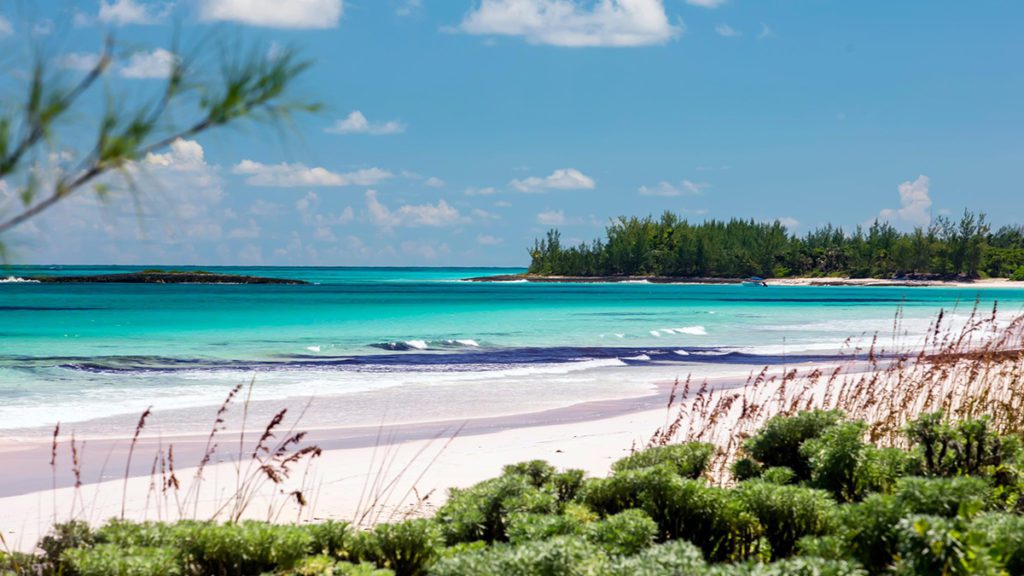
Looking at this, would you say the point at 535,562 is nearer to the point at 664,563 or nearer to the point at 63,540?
the point at 664,563

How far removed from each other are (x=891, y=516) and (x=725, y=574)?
3.25 ft

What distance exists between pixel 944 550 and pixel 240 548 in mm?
3191

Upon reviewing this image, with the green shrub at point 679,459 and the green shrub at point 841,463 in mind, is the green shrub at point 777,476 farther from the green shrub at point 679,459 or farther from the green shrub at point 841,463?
the green shrub at point 679,459

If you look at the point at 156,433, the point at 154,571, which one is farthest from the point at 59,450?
the point at 154,571

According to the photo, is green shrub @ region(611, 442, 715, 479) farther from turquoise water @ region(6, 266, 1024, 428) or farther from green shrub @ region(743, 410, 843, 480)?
turquoise water @ region(6, 266, 1024, 428)

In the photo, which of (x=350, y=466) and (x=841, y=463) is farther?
(x=350, y=466)

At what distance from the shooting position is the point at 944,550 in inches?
125

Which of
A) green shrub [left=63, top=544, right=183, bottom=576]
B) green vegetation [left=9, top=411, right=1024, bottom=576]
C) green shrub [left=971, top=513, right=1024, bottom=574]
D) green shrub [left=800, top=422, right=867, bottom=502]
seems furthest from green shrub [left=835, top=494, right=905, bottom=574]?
green shrub [left=63, top=544, right=183, bottom=576]

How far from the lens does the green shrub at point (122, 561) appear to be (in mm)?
4016

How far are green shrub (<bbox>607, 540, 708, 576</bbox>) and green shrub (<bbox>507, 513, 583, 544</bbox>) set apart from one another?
2.17 ft

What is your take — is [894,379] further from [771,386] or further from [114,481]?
[114,481]

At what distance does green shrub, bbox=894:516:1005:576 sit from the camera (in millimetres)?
3150

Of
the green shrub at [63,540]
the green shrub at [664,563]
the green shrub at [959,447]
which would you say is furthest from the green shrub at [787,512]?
the green shrub at [63,540]

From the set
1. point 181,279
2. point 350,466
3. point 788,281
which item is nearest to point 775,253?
point 788,281
